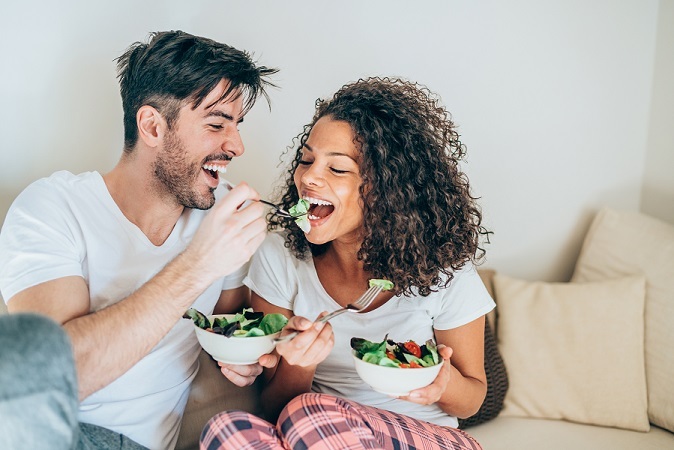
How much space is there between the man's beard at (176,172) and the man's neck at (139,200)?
32mm

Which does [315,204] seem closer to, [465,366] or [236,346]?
[236,346]

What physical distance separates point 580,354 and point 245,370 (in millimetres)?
1134

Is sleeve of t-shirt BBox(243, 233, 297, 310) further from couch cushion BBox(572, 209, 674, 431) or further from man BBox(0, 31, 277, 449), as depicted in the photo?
couch cushion BBox(572, 209, 674, 431)

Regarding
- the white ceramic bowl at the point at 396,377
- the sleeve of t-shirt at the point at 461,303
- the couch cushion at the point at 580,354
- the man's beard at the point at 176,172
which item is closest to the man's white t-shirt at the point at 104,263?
the man's beard at the point at 176,172

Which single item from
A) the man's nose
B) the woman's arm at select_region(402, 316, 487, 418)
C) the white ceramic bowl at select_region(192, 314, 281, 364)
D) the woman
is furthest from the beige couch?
the man's nose

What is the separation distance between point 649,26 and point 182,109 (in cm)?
180

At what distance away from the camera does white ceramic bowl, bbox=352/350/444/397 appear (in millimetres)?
1328

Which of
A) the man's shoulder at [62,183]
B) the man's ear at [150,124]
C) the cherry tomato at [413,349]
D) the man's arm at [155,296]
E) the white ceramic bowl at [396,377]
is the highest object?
the man's ear at [150,124]

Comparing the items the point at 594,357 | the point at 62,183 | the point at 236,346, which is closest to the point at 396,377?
the point at 236,346

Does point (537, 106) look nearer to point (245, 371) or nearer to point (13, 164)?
point (245, 371)

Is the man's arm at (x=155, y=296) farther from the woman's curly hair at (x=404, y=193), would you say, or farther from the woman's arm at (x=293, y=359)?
the woman's curly hair at (x=404, y=193)

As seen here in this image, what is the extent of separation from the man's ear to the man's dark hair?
0.01 metres

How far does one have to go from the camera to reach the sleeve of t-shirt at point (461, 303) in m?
1.67

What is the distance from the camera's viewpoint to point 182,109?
1617mm
